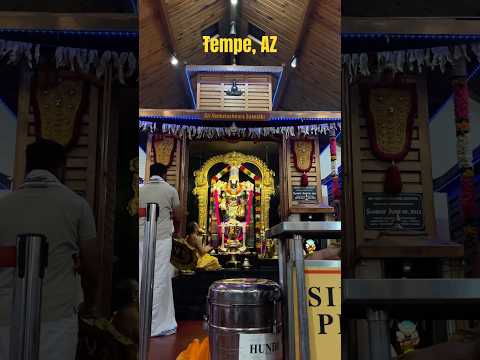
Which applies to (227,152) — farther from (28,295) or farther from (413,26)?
(413,26)

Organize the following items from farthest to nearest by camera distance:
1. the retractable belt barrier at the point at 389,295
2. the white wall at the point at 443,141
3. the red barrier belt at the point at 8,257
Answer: the white wall at the point at 443,141, the red barrier belt at the point at 8,257, the retractable belt barrier at the point at 389,295

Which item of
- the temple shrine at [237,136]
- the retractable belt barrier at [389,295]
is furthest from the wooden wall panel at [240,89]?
the retractable belt barrier at [389,295]

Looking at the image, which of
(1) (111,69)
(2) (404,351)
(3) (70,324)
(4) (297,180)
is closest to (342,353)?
(2) (404,351)

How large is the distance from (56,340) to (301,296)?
2.25ft

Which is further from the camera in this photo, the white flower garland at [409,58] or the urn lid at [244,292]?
the white flower garland at [409,58]

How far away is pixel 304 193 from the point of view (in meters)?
1.25

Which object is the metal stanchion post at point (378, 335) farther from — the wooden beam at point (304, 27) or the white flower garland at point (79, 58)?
the white flower garland at point (79, 58)

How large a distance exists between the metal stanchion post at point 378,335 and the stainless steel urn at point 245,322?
0.27 meters

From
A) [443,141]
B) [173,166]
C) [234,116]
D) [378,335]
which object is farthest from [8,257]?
[443,141]

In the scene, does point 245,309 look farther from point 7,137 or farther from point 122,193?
point 7,137

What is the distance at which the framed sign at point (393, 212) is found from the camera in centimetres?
134

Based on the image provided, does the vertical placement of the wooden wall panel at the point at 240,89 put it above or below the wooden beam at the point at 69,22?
below

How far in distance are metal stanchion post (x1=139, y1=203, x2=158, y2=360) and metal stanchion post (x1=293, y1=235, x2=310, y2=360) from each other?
15.8 inches

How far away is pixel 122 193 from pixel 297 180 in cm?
53
